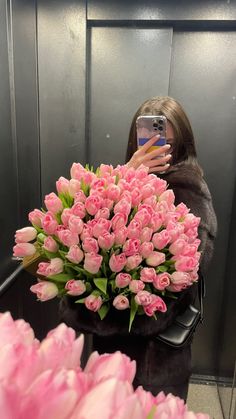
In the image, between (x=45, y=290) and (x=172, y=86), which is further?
(x=172, y=86)

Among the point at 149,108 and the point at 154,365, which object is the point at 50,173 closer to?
the point at 149,108

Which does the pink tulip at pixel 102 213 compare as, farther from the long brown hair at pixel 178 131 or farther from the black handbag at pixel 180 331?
the long brown hair at pixel 178 131

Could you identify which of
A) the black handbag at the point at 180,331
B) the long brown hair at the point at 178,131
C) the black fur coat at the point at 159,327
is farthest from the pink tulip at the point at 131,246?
the long brown hair at the point at 178,131

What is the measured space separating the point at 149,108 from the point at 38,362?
1244 millimetres

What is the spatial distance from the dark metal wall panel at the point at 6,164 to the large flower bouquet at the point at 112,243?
2.84 ft

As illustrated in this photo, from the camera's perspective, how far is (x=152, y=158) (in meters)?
1.12

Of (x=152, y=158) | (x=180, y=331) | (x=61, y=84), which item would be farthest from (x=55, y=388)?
(x=61, y=84)

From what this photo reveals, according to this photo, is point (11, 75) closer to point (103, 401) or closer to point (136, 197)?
point (136, 197)

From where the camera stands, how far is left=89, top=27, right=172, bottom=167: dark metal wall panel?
69.7 inches

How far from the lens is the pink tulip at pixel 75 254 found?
2.18ft

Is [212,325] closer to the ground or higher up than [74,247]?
closer to the ground

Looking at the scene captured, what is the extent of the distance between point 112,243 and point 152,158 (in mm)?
507

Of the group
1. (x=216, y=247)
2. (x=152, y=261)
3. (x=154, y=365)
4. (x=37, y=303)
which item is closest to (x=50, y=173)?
(x=37, y=303)

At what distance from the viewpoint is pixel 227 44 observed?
177cm
